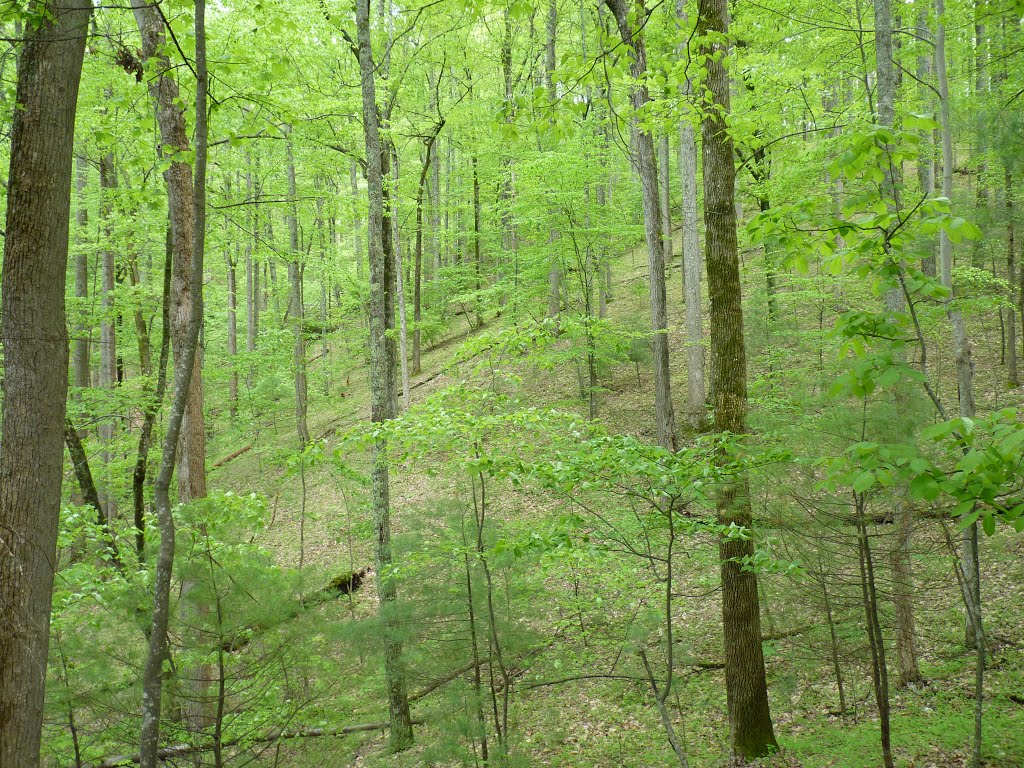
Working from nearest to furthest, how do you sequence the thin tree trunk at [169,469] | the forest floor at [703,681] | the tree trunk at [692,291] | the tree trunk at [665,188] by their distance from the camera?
1. the thin tree trunk at [169,469]
2. the forest floor at [703,681]
3. the tree trunk at [692,291]
4. the tree trunk at [665,188]

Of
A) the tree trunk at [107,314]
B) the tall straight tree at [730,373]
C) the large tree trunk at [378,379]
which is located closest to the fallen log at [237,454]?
the tree trunk at [107,314]

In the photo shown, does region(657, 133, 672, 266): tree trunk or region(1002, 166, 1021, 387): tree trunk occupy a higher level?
region(657, 133, 672, 266): tree trunk

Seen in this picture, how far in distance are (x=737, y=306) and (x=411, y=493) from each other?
10343 mm

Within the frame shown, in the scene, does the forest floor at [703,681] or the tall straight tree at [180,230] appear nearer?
the forest floor at [703,681]

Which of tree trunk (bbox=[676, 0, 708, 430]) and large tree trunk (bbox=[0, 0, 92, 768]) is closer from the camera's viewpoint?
large tree trunk (bbox=[0, 0, 92, 768])

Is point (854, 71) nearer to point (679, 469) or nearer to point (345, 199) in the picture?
point (345, 199)

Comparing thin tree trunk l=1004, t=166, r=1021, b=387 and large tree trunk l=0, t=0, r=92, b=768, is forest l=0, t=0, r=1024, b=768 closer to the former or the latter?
large tree trunk l=0, t=0, r=92, b=768

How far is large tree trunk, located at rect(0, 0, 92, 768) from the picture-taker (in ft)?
10.5

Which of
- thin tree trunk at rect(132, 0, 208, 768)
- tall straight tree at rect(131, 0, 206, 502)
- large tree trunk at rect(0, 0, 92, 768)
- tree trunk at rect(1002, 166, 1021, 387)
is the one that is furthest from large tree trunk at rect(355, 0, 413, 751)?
tree trunk at rect(1002, 166, 1021, 387)

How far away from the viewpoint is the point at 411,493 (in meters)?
13.9

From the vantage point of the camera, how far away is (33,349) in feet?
10.8

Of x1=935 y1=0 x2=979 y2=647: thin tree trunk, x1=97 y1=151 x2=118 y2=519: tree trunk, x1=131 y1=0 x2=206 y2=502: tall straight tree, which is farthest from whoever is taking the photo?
x1=97 y1=151 x2=118 y2=519: tree trunk

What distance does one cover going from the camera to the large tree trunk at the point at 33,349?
3.19 meters

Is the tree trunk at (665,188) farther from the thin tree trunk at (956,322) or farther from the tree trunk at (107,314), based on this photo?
the tree trunk at (107,314)
